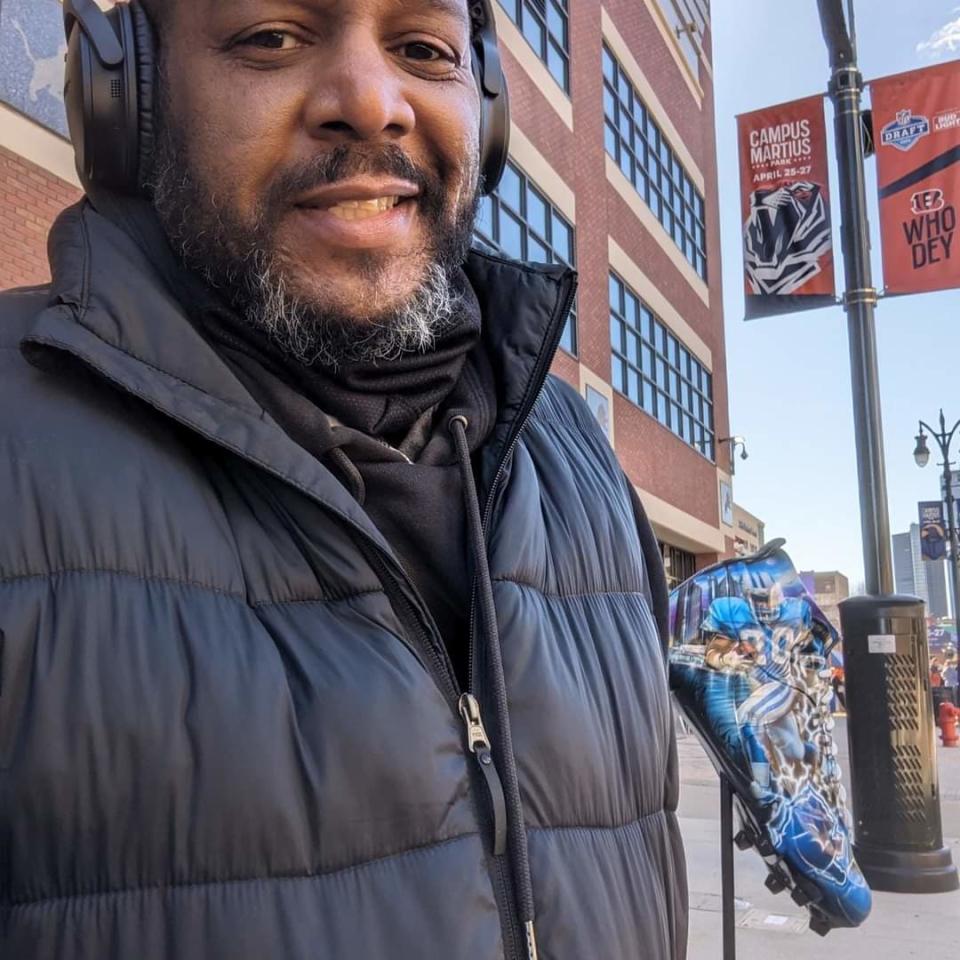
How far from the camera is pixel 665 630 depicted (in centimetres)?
198

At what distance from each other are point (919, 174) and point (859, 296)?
0.96 m

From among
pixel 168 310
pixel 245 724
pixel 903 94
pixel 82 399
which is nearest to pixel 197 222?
pixel 168 310

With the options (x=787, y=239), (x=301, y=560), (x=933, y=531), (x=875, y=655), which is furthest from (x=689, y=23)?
(x=301, y=560)

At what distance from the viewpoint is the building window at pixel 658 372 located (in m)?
18.0

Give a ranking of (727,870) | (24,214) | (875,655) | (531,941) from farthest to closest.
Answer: (24,214), (875,655), (727,870), (531,941)

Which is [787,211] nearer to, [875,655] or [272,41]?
[875,655]

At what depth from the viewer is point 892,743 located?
20.2ft

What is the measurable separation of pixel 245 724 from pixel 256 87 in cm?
90

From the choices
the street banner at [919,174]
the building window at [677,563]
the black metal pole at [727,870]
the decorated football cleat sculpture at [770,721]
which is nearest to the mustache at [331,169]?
the decorated football cleat sculpture at [770,721]

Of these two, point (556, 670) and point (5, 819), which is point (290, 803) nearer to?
point (5, 819)

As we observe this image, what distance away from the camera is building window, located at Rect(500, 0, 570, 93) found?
14.1 metres

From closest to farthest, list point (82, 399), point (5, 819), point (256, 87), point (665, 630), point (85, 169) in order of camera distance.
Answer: point (5, 819) → point (82, 399) → point (256, 87) → point (85, 169) → point (665, 630)

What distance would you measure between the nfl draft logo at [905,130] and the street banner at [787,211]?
45cm

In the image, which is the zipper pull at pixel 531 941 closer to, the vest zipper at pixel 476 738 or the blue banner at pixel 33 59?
the vest zipper at pixel 476 738
